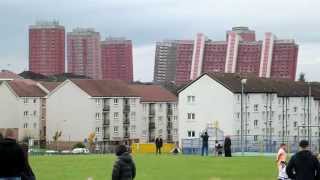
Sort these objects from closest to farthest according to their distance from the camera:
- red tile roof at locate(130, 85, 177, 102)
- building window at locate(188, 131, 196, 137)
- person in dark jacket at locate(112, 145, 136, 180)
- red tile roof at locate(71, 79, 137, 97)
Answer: person in dark jacket at locate(112, 145, 136, 180) → building window at locate(188, 131, 196, 137) → red tile roof at locate(71, 79, 137, 97) → red tile roof at locate(130, 85, 177, 102)

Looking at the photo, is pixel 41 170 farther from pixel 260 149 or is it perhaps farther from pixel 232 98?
pixel 232 98

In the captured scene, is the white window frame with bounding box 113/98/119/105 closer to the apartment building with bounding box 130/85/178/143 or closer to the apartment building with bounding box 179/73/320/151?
the apartment building with bounding box 130/85/178/143

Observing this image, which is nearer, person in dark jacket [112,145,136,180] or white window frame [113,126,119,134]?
person in dark jacket [112,145,136,180]

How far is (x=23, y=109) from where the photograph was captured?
133 meters

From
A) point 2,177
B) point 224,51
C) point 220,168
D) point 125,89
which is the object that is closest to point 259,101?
point 125,89

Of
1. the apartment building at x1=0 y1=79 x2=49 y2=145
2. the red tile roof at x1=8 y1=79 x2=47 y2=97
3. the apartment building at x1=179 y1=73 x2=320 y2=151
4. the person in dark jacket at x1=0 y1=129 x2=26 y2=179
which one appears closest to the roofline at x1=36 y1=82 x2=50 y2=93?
the apartment building at x1=0 y1=79 x2=49 y2=145

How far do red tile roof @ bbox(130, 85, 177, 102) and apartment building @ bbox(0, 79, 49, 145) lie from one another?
627 inches

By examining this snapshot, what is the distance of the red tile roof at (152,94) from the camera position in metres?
135

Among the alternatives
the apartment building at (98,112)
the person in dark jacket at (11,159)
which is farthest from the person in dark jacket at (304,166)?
the apartment building at (98,112)

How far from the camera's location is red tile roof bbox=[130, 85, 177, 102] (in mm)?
135312

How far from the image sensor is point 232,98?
4104 inches

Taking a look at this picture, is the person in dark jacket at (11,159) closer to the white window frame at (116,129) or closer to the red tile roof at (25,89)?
the white window frame at (116,129)

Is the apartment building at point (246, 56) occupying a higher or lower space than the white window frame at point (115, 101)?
higher

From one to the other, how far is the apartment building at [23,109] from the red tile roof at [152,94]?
15.9 metres
